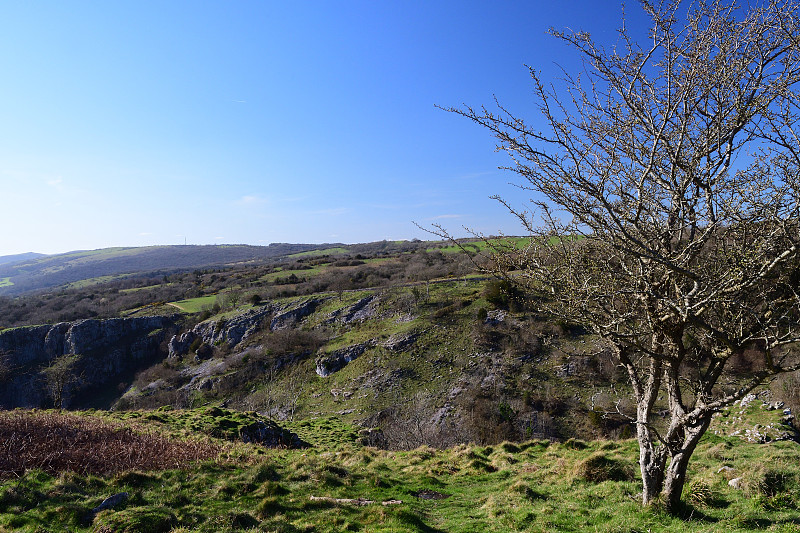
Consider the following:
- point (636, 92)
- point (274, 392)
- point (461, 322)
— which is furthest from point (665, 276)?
point (274, 392)

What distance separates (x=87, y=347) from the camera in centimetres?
6825

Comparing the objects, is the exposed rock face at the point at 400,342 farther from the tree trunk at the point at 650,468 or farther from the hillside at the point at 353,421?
the tree trunk at the point at 650,468

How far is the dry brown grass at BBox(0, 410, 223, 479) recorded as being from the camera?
444 inches

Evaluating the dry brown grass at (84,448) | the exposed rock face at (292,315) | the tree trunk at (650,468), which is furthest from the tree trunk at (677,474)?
the exposed rock face at (292,315)

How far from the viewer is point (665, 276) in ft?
20.4

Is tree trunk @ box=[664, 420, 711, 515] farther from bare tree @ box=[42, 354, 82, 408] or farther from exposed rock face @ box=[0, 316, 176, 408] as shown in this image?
exposed rock face @ box=[0, 316, 176, 408]

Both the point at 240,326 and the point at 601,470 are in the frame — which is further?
the point at 240,326

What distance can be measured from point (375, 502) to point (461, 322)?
116 ft

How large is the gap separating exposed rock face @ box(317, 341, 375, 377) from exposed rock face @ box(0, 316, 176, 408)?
3813 cm

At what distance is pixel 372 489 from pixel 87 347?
77.4 meters

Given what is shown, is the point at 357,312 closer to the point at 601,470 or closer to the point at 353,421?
the point at 353,421

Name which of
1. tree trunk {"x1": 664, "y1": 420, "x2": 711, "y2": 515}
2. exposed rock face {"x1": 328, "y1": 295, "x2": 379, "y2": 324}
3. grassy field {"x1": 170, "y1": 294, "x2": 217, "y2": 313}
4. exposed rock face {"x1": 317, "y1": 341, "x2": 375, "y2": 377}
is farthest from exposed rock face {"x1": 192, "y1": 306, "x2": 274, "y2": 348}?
tree trunk {"x1": 664, "y1": 420, "x2": 711, "y2": 515}

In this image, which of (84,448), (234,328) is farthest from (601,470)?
(234,328)

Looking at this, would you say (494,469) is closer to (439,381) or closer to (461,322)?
(439,381)
